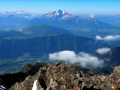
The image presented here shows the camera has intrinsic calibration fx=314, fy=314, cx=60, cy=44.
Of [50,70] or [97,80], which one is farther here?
[50,70]

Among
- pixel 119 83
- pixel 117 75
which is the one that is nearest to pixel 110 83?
pixel 119 83

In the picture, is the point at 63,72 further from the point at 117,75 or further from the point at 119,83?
the point at 119,83

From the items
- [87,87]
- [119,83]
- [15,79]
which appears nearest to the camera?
[87,87]

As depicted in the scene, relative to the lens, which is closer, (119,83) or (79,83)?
(79,83)

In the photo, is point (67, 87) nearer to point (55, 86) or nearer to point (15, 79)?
point (55, 86)

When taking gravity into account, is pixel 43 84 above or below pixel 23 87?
above

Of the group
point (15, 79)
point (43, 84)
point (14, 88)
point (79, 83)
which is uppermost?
point (79, 83)

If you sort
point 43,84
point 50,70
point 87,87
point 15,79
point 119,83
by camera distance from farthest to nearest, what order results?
point 15,79
point 50,70
point 43,84
point 119,83
point 87,87

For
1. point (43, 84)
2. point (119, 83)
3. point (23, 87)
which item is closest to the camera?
point (119, 83)

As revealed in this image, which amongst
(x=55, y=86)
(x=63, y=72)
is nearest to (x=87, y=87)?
(x=55, y=86)
